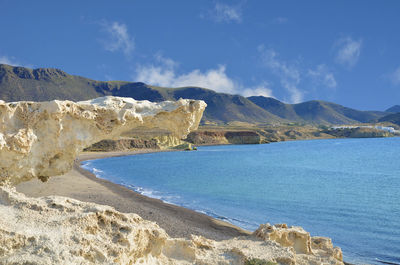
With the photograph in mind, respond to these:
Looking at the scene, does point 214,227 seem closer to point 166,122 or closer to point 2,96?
point 166,122

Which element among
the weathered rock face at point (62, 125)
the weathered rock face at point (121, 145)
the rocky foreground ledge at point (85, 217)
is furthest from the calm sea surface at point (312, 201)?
the weathered rock face at point (121, 145)

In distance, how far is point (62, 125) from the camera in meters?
7.90

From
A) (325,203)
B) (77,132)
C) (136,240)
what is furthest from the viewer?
(325,203)

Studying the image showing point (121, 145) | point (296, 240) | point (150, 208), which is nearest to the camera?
point (296, 240)

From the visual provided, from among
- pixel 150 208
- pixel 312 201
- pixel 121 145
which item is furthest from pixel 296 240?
pixel 121 145

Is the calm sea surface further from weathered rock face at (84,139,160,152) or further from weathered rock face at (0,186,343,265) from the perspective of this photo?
weathered rock face at (84,139,160,152)

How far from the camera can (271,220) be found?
62.7 ft

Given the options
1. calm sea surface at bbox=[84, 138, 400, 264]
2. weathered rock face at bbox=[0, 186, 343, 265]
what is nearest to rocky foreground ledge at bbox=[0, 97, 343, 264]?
weathered rock face at bbox=[0, 186, 343, 265]

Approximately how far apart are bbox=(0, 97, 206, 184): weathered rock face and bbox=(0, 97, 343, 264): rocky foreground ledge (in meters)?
0.02

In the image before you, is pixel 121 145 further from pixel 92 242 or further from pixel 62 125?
pixel 92 242

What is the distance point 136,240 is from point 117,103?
4072mm

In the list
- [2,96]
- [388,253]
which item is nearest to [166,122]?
[388,253]

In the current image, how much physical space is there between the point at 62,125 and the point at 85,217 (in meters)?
2.85

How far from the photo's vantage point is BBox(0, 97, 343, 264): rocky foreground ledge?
5.41m
